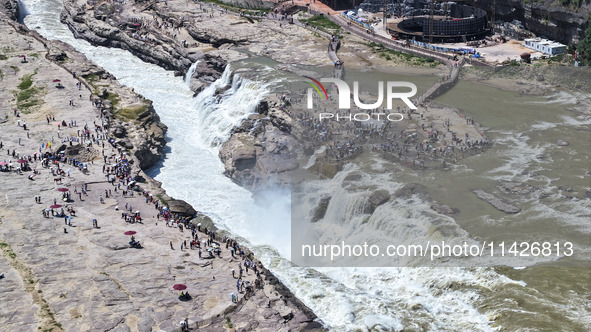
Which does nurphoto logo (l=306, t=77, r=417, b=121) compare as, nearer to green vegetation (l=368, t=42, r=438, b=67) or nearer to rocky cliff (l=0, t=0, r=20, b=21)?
green vegetation (l=368, t=42, r=438, b=67)

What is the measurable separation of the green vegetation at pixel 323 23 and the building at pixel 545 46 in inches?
1271

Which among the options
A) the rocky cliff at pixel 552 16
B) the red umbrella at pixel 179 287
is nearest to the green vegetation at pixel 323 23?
the rocky cliff at pixel 552 16

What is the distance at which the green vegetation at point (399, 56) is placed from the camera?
10888 centimetres

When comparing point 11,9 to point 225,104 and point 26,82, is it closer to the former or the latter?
point 26,82

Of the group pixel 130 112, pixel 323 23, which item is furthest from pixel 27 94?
pixel 323 23

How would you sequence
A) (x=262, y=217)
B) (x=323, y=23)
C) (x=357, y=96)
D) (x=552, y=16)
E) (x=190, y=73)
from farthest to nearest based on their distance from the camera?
1. (x=323, y=23)
2. (x=190, y=73)
3. (x=552, y=16)
4. (x=357, y=96)
5. (x=262, y=217)

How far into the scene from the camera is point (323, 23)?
131 m

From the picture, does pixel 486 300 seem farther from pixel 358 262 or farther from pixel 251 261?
pixel 251 261

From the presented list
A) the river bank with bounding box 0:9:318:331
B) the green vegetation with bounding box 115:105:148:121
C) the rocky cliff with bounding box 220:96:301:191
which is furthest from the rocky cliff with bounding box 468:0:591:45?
the green vegetation with bounding box 115:105:148:121

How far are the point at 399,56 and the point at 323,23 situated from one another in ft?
75.8

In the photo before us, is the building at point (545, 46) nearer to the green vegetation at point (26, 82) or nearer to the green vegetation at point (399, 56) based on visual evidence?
the green vegetation at point (399, 56)

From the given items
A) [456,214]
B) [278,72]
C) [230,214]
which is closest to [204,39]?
[278,72]

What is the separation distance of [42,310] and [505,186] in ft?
144

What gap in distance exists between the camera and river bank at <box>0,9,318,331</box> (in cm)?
5678
